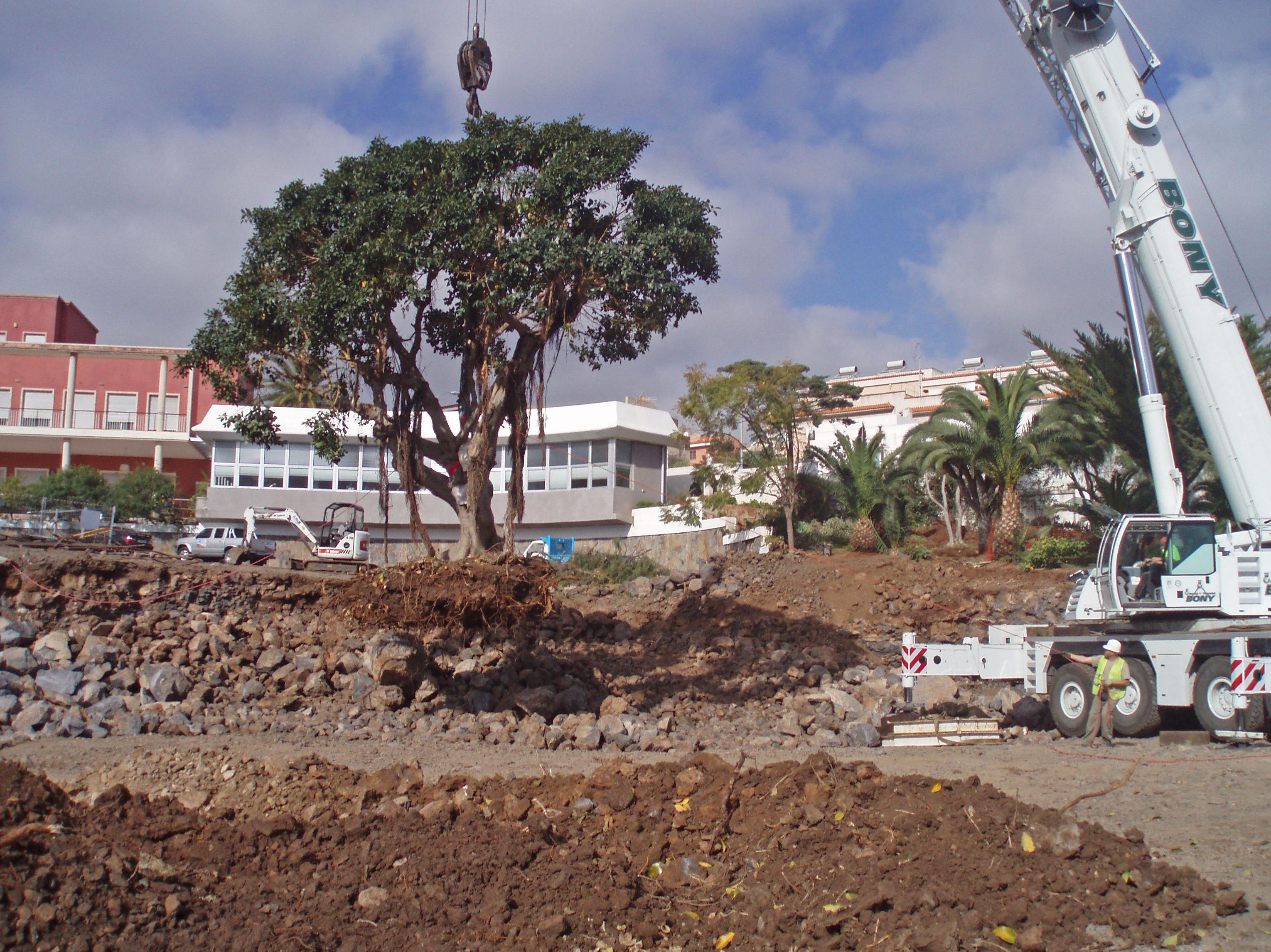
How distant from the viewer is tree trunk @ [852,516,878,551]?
28.8 metres

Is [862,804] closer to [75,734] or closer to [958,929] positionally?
[958,929]

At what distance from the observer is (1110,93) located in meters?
15.6

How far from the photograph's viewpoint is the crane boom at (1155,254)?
13883 mm

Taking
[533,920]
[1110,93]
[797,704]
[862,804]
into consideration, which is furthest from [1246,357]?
[533,920]

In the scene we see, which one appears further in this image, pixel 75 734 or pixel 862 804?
→ pixel 75 734

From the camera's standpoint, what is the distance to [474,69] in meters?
15.0

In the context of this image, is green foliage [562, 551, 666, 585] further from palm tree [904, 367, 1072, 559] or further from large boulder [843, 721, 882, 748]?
large boulder [843, 721, 882, 748]

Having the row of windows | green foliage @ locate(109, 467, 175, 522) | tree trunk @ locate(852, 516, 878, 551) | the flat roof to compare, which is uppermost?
the flat roof

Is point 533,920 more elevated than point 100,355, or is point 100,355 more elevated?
point 100,355

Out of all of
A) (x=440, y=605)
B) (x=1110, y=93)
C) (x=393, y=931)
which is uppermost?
(x=1110, y=93)

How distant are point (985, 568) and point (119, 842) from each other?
869 inches

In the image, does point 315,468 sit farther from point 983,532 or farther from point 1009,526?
point 1009,526

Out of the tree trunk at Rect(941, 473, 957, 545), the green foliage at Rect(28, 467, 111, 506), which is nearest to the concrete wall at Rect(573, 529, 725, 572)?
the tree trunk at Rect(941, 473, 957, 545)

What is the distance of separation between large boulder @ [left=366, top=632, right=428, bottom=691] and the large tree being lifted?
6.76ft
